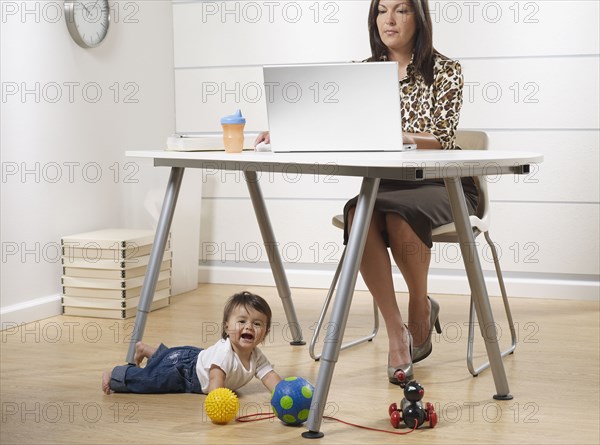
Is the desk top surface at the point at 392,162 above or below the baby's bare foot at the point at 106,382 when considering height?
above

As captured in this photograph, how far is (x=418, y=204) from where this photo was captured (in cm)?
271

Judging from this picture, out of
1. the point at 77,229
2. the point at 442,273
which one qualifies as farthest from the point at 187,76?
the point at 442,273

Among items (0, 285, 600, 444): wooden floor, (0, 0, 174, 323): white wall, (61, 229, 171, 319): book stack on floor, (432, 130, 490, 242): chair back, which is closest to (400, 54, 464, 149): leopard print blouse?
(432, 130, 490, 242): chair back

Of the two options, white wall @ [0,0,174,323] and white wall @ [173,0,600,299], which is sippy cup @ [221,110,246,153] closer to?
white wall @ [0,0,174,323]

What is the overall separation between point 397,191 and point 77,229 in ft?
5.58

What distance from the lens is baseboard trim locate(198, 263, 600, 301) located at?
4129 millimetres

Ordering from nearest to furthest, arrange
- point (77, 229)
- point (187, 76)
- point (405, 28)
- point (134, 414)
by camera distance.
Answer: point (134, 414) → point (405, 28) → point (77, 229) → point (187, 76)

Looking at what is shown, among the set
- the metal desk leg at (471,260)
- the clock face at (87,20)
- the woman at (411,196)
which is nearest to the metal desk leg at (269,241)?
the woman at (411,196)

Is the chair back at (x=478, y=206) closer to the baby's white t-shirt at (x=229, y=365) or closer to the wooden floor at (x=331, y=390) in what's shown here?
the wooden floor at (x=331, y=390)

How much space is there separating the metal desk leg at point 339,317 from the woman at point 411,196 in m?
0.48

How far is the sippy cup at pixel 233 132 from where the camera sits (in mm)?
2646

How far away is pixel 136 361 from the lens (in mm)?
2818

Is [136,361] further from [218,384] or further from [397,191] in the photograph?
[397,191]

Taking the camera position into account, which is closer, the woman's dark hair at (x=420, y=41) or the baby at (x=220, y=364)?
the baby at (x=220, y=364)
